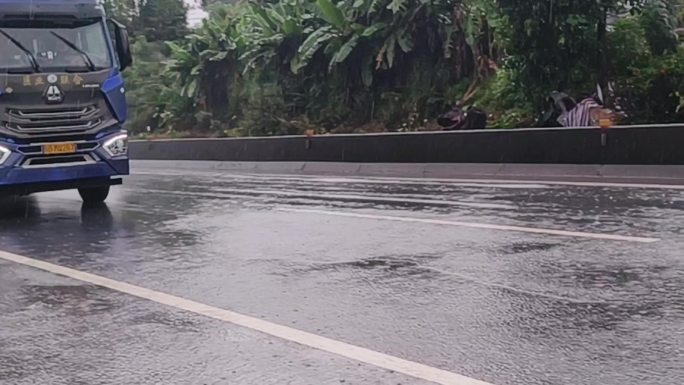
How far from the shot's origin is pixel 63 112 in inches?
492

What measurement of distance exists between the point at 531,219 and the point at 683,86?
9.35 meters

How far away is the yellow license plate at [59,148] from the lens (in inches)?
487

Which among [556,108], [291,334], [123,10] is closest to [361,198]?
[556,108]

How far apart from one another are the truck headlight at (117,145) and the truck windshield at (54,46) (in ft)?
3.44

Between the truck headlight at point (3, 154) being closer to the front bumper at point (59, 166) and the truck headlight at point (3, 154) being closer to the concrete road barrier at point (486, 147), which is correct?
the front bumper at point (59, 166)

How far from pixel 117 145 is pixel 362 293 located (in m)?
7.63

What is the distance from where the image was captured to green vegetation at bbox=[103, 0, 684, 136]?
19.1 m

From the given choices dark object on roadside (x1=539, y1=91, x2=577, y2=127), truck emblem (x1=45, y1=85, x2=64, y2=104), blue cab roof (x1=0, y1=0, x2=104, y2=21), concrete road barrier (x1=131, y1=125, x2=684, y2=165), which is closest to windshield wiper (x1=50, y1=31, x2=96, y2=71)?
blue cab roof (x1=0, y1=0, x2=104, y2=21)

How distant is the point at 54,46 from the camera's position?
12.8 metres

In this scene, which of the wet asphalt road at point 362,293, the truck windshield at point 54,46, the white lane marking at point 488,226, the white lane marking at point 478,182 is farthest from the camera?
the white lane marking at point 478,182

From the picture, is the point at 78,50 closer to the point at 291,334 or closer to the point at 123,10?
the point at 291,334

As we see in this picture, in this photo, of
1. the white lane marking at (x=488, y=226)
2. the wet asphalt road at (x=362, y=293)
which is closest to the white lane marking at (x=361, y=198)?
the wet asphalt road at (x=362, y=293)

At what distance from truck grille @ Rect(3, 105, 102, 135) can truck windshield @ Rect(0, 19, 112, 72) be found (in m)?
0.58

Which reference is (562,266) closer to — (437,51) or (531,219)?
(531,219)
